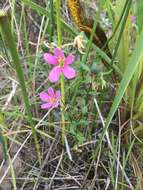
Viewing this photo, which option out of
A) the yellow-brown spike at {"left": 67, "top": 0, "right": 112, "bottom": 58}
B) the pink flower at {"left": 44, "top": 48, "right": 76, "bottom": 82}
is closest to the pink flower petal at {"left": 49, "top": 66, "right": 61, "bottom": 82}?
the pink flower at {"left": 44, "top": 48, "right": 76, "bottom": 82}

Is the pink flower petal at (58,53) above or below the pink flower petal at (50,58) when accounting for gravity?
above

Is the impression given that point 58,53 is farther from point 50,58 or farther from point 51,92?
point 51,92

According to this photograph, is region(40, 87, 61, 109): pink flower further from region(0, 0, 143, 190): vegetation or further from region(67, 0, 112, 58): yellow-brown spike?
region(67, 0, 112, 58): yellow-brown spike

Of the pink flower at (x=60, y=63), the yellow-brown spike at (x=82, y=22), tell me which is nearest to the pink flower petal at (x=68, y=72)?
the pink flower at (x=60, y=63)

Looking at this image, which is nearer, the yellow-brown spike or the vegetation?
the yellow-brown spike

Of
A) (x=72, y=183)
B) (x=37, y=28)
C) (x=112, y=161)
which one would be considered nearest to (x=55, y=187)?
(x=72, y=183)

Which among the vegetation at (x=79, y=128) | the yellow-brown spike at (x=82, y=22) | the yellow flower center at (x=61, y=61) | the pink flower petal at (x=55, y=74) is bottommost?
the vegetation at (x=79, y=128)

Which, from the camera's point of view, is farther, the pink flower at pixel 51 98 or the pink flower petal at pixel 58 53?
the pink flower at pixel 51 98

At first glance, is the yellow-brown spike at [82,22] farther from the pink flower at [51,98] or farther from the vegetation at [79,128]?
the pink flower at [51,98]

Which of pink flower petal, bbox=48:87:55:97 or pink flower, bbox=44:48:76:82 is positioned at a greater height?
pink flower, bbox=44:48:76:82
